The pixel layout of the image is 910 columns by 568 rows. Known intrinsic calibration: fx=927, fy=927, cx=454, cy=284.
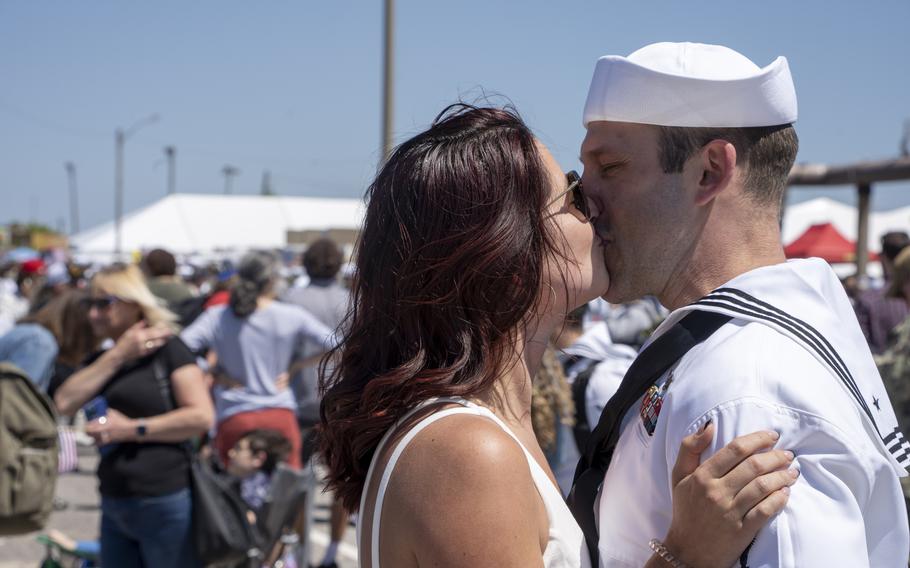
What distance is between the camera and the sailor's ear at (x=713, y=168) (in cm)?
176

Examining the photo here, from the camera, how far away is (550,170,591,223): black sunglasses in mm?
1787

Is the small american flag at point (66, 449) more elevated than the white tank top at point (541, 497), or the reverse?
the white tank top at point (541, 497)

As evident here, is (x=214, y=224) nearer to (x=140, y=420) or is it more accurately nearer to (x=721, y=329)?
(x=140, y=420)

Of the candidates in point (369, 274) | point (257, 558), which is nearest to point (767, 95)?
point (369, 274)

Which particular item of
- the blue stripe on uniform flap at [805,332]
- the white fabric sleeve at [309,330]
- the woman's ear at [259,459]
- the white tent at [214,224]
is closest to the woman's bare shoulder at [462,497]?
the blue stripe on uniform flap at [805,332]

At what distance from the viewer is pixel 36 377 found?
4863 mm

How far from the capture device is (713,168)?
1.77 metres

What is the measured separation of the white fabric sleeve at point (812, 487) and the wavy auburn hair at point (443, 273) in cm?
40

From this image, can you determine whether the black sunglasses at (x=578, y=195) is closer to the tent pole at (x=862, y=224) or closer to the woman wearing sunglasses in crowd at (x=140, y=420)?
the woman wearing sunglasses in crowd at (x=140, y=420)

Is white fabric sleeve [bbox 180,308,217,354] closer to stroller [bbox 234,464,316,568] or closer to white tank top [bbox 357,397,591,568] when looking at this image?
stroller [bbox 234,464,316,568]

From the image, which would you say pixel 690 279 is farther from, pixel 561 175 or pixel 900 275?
pixel 900 275

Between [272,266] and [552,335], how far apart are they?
4337 mm

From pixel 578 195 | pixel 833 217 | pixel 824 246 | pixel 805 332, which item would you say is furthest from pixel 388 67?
pixel 833 217

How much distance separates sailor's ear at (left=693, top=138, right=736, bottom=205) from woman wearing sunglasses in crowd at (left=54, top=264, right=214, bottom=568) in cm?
298
